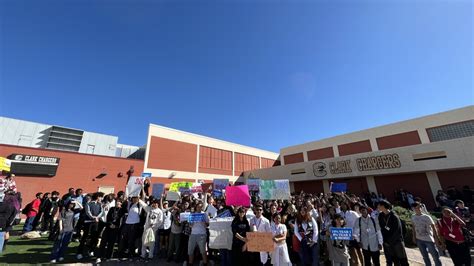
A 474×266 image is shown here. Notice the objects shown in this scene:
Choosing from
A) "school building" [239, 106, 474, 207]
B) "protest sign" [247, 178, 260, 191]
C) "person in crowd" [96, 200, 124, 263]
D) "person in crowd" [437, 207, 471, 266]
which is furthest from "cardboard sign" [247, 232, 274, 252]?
"school building" [239, 106, 474, 207]

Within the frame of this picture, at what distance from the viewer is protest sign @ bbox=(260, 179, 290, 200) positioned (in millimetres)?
13073

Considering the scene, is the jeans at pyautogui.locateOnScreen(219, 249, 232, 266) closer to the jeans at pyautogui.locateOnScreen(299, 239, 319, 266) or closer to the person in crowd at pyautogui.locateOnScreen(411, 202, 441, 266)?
the jeans at pyautogui.locateOnScreen(299, 239, 319, 266)

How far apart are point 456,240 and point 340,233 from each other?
11.1ft

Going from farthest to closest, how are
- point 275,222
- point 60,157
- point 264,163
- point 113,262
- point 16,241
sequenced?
point 264,163, point 60,157, point 16,241, point 113,262, point 275,222

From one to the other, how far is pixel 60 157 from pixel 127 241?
18201 mm

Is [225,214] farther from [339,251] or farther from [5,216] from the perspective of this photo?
[5,216]

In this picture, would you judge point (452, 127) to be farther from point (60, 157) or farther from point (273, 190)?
point (60, 157)

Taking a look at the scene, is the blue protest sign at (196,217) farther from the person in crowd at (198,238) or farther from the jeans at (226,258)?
the jeans at (226,258)

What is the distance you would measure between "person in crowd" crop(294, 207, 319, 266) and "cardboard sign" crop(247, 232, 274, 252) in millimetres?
1228

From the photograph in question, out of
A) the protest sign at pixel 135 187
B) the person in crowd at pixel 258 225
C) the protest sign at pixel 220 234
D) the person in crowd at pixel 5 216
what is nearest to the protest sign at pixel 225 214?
the protest sign at pixel 220 234

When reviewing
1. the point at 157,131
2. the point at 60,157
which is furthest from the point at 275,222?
the point at 157,131

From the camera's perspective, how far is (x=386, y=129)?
80.7ft

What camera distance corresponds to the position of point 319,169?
2583 centimetres

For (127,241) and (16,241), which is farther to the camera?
(16,241)
